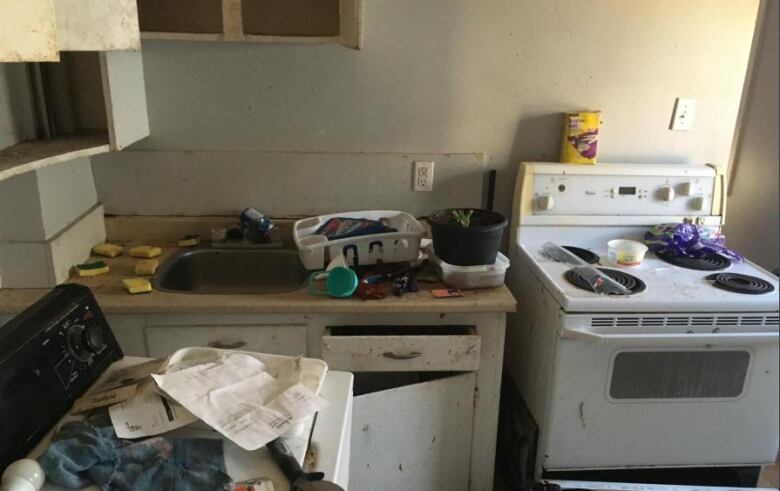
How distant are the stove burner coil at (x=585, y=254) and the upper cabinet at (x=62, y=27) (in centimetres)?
142

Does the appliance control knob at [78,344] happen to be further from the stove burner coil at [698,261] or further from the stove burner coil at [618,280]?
the stove burner coil at [698,261]

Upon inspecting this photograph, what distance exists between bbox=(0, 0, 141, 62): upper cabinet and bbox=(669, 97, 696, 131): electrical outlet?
173 centimetres

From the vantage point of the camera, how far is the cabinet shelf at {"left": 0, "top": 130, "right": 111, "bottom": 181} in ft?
4.45

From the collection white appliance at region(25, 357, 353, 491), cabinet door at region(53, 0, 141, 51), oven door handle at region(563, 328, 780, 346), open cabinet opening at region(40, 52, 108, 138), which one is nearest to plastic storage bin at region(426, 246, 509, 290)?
oven door handle at region(563, 328, 780, 346)

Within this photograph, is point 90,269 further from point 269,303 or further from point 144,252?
point 269,303

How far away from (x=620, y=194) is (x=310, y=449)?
148cm

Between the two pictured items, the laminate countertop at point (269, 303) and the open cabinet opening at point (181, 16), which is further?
the open cabinet opening at point (181, 16)

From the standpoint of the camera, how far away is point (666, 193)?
1.98 meters

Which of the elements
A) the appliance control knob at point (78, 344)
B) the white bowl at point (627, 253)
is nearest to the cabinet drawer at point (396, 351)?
the white bowl at point (627, 253)

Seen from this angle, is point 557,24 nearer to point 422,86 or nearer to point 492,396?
point 422,86

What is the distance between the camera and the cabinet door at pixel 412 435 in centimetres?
165

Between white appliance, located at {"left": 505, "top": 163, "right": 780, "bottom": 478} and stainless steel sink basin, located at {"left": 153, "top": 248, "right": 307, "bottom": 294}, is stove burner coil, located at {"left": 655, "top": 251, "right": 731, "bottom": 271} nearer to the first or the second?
white appliance, located at {"left": 505, "top": 163, "right": 780, "bottom": 478}

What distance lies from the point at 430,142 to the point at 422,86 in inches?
7.5

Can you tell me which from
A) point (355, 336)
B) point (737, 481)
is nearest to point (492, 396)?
point (355, 336)
